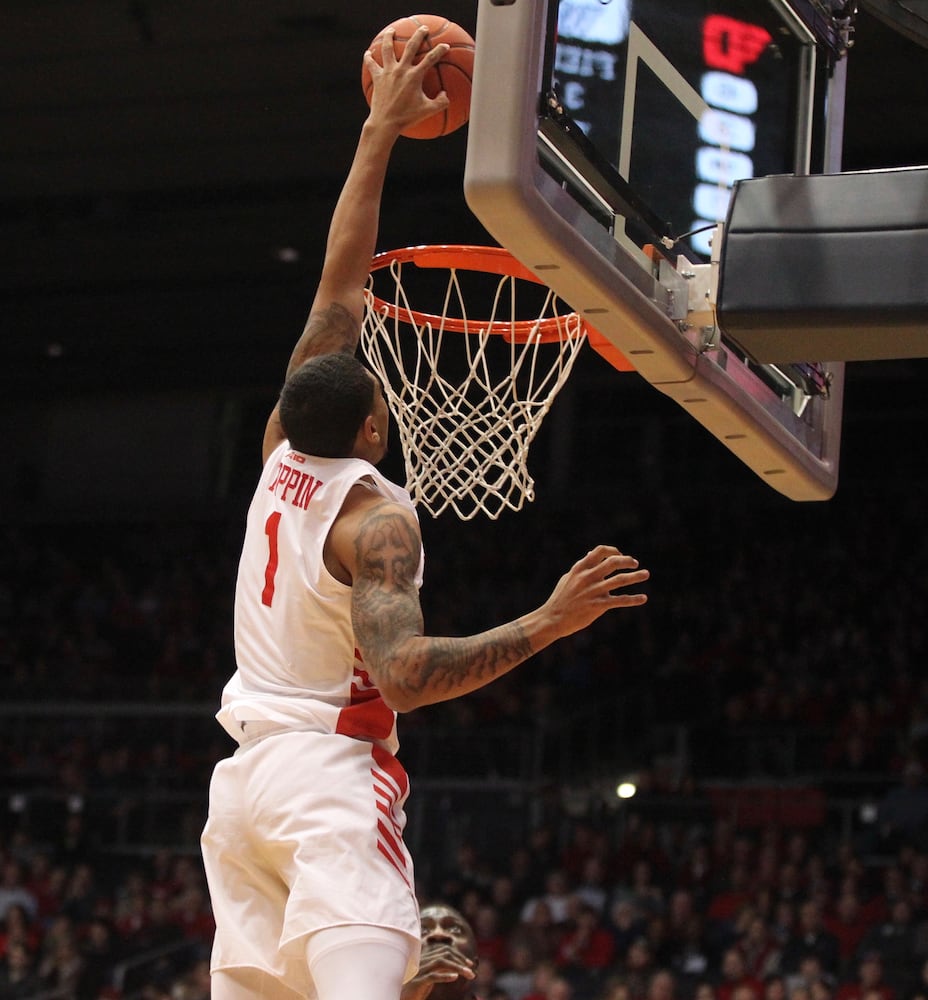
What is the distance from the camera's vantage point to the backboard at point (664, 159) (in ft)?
9.41

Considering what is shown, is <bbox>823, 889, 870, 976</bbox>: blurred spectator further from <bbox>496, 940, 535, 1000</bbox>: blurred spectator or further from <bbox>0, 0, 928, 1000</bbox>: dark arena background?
<bbox>496, 940, 535, 1000</bbox>: blurred spectator

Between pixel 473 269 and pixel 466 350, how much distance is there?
14.8 inches

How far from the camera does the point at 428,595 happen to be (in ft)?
51.5

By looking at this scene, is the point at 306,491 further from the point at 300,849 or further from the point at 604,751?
the point at 604,751

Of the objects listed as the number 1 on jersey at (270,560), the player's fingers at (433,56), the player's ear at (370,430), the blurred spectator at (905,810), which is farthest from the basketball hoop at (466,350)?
the blurred spectator at (905,810)

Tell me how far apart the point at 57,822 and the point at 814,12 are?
10.3m

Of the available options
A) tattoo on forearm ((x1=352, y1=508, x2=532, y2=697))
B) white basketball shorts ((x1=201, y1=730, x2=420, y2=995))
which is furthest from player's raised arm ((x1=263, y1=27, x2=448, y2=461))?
white basketball shorts ((x1=201, y1=730, x2=420, y2=995))

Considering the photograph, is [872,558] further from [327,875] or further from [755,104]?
[327,875]

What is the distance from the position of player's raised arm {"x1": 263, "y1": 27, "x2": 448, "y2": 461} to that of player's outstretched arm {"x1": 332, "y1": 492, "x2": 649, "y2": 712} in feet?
2.11

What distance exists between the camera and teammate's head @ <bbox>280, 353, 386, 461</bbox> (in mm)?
3094

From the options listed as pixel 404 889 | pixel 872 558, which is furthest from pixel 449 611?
pixel 404 889

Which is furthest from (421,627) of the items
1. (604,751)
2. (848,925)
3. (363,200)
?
(604,751)

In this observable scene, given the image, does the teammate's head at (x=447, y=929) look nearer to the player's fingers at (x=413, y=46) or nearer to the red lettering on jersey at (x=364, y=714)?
the red lettering on jersey at (x=364, y=714)

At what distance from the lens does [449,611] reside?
15.1 meters
